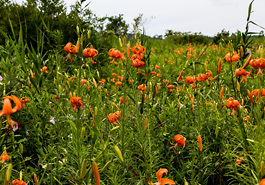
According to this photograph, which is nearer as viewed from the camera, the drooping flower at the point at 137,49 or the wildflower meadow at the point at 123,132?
the wildflower meadow at the point at 123,132

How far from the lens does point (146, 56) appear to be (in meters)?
2.12

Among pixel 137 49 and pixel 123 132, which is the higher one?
pixel 137 49

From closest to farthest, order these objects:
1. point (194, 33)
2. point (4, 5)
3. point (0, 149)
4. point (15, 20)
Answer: point (0, 149) → point (15, 20) → point (4, 5) → point (194, 33)

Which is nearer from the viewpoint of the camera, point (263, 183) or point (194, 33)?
point (263, 183)

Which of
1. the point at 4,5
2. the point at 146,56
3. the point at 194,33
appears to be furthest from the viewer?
the point at 194,33

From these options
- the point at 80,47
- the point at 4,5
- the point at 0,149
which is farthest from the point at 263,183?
the point at 4,5

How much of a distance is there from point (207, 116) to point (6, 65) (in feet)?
4.88

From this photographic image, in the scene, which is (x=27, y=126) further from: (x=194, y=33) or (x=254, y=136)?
(x=194, y=33)

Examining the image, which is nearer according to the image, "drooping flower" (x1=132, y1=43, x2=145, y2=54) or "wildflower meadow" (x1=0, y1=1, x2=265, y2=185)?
"wildflower meadow" (x1=0, y1=1, x2=265, y2=185)

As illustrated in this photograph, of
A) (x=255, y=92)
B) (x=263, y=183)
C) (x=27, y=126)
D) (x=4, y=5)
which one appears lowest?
(x=27, y=126)

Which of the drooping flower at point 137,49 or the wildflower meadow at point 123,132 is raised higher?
the drooping flower at point 137,49

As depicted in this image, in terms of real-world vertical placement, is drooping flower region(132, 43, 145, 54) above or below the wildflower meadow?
above

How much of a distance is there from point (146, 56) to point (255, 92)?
97 cm

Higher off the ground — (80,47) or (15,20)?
(15,20)
